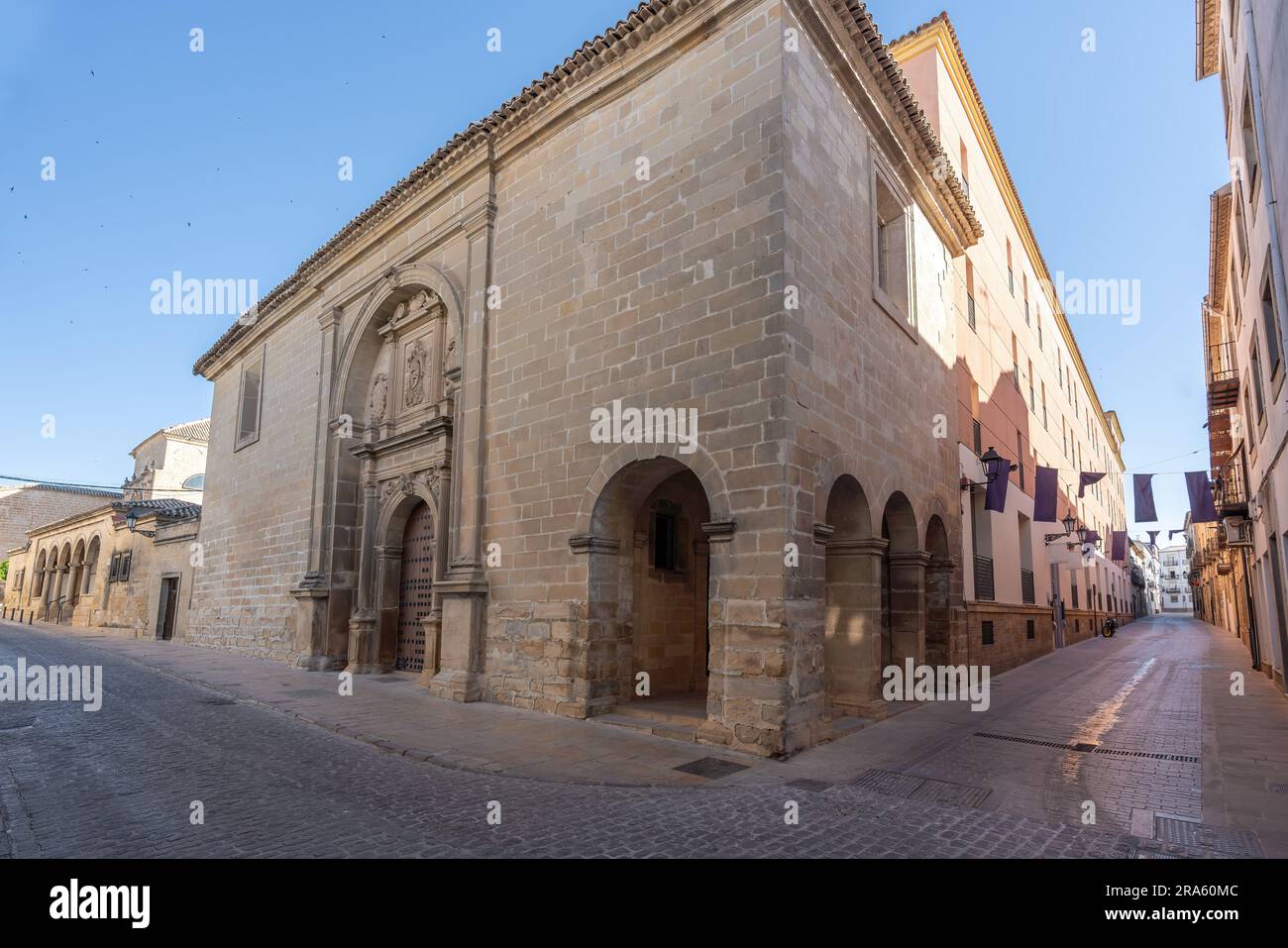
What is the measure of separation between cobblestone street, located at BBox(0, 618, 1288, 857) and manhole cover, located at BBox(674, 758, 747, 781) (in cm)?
11

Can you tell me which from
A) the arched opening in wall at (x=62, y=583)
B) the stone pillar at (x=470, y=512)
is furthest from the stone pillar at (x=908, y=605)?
the arched opening in wall at (x=62, y=583)

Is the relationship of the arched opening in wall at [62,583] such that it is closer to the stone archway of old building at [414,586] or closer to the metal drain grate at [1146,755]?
the stone archway of old building at [414,586]

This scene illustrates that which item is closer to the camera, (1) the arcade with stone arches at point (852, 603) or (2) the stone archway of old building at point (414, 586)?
(1) the arcade with stone arches at point (852, 603)

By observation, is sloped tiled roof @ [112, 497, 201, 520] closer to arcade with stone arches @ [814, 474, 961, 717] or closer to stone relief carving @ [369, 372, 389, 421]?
stone relief carving @ [369, 372, 389, 421]

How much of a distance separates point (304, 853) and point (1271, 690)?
14.1 meters

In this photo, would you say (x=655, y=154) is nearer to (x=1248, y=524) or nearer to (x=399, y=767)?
(x=399, y=767)

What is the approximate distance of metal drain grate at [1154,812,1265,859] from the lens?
438cm

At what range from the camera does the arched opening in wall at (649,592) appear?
8.66 m

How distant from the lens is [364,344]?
14703 mm

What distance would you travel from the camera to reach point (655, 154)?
8.88 m

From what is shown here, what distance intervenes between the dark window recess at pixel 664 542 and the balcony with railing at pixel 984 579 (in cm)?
613

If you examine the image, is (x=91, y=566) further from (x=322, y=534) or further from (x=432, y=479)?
(x=432, y=479)

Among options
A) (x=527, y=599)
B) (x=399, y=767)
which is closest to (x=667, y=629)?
(x=527, y=599)
